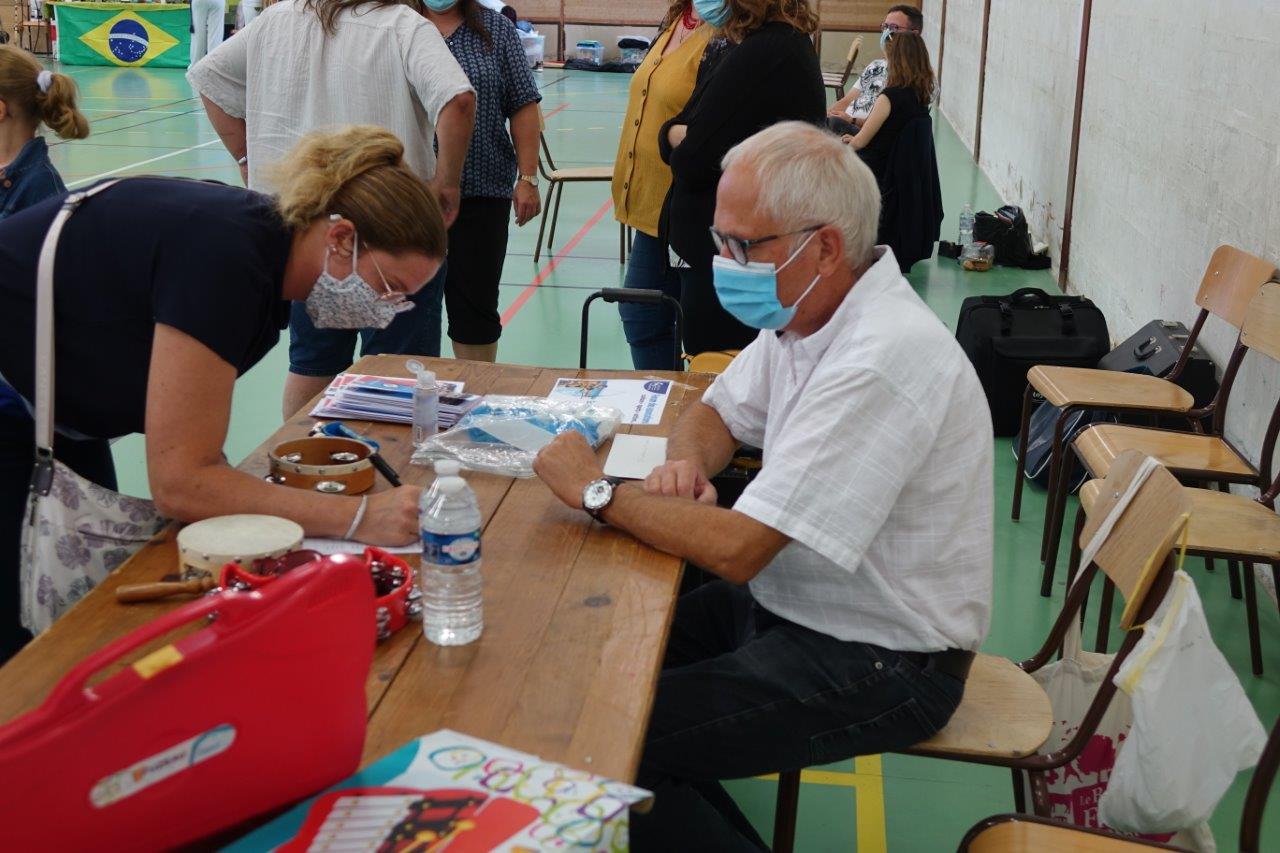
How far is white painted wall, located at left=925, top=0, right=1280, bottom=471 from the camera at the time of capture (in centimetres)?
371

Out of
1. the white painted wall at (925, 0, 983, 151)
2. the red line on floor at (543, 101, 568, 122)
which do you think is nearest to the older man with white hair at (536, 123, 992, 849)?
the white painted wall at (925, 0, 983, 151)

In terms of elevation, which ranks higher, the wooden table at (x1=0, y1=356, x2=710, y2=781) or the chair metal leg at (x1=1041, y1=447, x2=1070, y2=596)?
the wooden table at (x1=0, y1=356, x2=710, y2=781)

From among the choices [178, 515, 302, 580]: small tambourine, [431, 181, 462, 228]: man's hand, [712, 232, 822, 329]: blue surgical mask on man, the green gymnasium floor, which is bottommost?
the green gymnasium floor

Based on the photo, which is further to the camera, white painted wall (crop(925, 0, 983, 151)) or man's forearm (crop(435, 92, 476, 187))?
white painted wall (crop(925, 0, 983, 151))

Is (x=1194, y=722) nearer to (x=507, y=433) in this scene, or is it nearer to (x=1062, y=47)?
(x=507, y=433)

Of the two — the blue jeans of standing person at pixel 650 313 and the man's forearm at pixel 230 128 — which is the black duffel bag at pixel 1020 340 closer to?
the blue jeans of standing person at pixel 650 313

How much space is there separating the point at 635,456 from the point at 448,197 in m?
1.57

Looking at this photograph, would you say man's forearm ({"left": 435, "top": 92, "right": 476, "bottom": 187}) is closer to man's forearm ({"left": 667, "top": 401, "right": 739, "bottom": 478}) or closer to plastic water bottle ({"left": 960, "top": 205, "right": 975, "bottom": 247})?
man's forearm ({"left": 667, "top": 401, "right": 739, "bottom": 478})

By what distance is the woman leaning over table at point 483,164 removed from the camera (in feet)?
12.9

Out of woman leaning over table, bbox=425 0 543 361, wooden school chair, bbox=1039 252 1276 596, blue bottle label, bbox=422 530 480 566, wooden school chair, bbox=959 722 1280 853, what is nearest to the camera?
blue bottle label, bbox=422 530 480 566

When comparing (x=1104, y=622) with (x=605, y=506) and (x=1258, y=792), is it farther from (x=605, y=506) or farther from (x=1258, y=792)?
(x=605, y=506)

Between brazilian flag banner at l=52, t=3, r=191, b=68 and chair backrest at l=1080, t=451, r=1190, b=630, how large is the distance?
56.3ft

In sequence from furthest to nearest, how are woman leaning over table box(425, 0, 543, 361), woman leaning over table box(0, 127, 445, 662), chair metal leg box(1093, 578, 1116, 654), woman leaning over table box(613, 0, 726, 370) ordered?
woman leaning over table box(425, 0, 543, 361), woman leaning over table box(613, 0, 726, 370), chair metal leg box(1093, 578, 1116, 654), woman leaning over table box(0, 127, 445, 662)

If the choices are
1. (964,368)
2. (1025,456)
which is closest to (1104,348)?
(1025,456)
